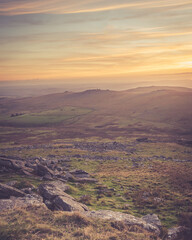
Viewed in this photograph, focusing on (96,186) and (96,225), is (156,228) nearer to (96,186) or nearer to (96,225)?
(96,225)

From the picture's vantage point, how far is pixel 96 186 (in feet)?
77.1

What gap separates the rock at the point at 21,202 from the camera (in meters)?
13.9

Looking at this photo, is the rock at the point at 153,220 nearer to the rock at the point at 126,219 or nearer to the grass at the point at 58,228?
the rock at the point at 126,219

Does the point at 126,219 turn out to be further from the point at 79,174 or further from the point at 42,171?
the point at 79,174

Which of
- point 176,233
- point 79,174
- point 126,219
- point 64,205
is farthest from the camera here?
point 79,174

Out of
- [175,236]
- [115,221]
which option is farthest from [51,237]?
[175,236]

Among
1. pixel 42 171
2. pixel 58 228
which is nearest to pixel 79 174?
pixel 42 171

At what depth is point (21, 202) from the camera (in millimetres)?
14906

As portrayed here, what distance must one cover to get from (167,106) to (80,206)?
159379 millimetres

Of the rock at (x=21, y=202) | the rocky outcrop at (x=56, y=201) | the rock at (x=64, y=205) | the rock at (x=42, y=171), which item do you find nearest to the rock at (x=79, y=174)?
the rock at (x=42, y=171)

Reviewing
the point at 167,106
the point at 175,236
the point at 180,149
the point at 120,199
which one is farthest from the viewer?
the point at 167,106

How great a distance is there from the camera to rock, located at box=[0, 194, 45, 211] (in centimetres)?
1389

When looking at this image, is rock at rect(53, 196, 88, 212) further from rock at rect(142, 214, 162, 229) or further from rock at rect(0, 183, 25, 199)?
rock at rect(142, 214, 162, 229)

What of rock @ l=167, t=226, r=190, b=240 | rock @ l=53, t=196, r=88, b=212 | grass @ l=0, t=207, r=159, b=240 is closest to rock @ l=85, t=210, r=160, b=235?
grass @ l=0, t=207, r=159, b=240
